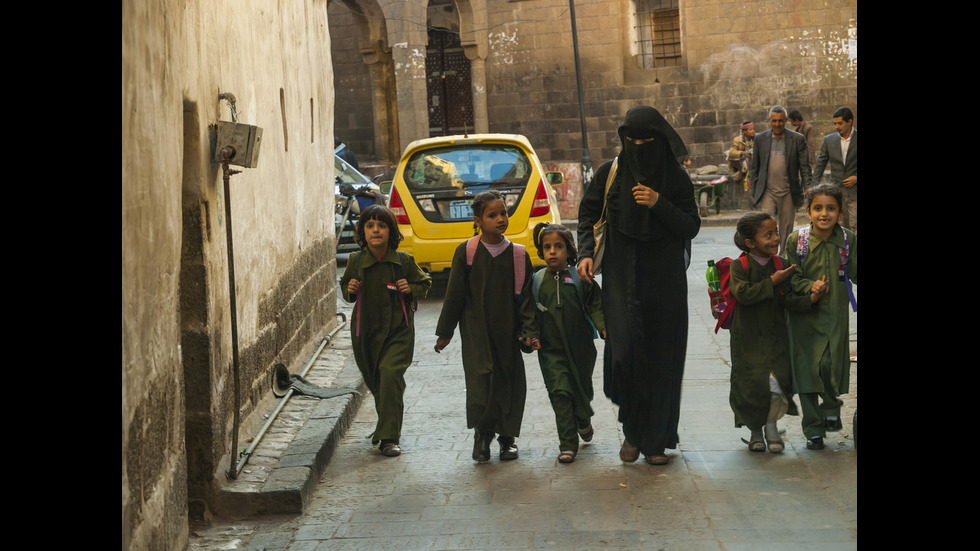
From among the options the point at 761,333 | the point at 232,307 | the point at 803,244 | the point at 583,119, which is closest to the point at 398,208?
the point at 803,244

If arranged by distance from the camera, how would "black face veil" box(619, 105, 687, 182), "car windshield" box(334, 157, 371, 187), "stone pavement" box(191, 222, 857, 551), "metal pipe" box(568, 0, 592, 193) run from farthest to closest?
"metal pipe" box(568, 0, 592, 193), "car windshield" box(334, 157, 371, 187), "black face veil" box(619, 105, 687, 182), "stone pavement" box(191, 222, 857, 551)

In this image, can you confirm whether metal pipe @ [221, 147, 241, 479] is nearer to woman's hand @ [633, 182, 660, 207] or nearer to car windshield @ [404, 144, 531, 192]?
woman's hand @ [633, 182, 660, 207]

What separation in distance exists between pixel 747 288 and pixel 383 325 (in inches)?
80.4

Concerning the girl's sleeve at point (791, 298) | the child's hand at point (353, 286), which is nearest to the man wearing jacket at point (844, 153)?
the girl's sleeve at point (791, 298)

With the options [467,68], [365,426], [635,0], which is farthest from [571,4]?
[365,426]

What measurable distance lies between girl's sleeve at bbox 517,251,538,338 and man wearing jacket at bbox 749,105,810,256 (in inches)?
223

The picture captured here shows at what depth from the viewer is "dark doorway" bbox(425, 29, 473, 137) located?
28.3m

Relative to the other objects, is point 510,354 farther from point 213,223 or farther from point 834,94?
point 834,94

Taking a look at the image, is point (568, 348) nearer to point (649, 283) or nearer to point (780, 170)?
point (649, 283)

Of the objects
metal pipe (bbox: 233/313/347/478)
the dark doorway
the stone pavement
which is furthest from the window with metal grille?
the stone pavement
